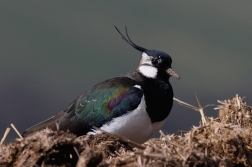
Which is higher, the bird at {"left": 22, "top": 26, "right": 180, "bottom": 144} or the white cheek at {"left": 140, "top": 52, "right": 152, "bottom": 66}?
the white cheek at {"left": 140, "top": 52, "right": 152, "bottom": 66}

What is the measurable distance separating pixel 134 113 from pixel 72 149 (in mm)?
2927

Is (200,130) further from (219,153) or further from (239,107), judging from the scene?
(239,107)

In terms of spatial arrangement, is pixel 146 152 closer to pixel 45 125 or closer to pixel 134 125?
pixel 134 125

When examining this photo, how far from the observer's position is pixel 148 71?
848 centimetres

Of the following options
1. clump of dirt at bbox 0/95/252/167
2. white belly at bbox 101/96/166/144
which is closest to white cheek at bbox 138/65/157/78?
white belly at bbox 101/96/166/144

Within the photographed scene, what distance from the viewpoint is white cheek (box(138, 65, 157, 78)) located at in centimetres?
841

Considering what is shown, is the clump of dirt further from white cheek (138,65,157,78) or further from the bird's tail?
the bird's tail

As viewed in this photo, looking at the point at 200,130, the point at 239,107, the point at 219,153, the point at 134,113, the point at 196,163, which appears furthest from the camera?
the point at 134,113

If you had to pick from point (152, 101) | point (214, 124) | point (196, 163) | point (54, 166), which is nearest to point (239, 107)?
point (214, 124)

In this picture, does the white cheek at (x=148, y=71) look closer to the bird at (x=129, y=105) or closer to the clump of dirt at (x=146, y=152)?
the bird at (x=129, y=105)

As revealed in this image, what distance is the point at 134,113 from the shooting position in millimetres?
7762

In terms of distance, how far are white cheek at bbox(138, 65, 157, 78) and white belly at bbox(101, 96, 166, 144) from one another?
68 centimetres

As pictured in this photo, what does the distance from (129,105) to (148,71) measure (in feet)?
2.80

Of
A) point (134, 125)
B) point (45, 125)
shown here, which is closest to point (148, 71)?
point (134, 125)
